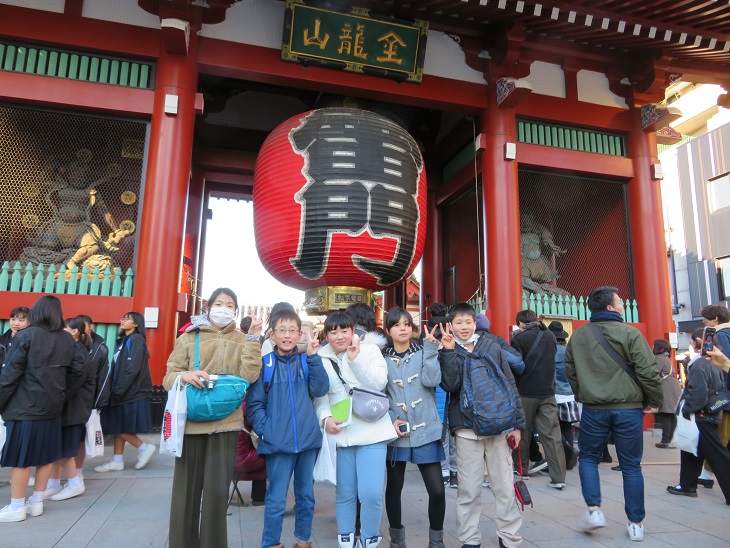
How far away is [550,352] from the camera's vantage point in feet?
14.9

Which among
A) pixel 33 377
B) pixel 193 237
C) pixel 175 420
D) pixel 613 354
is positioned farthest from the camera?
pixel 193 237

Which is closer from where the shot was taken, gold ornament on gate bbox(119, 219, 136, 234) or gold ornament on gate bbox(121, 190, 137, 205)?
gold ornament on gate bbox(119, 219, 136, 234)

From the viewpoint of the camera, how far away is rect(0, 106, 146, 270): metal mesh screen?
24.7ft

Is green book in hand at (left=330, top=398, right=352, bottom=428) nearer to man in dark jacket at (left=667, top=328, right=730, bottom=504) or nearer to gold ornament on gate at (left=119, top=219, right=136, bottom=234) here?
man in dark jacket at (left=667, top=328, right=730, bottom=504)

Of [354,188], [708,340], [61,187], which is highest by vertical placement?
[61,187]

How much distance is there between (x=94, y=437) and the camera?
4199 millimetres

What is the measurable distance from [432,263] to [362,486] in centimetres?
823

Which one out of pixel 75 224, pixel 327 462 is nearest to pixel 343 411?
pixel 327 462

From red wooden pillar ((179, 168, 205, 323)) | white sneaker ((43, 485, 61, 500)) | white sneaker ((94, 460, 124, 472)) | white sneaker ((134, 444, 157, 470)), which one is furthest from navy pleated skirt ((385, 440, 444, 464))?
red wooden pillar ((179, 168, 205, 323))

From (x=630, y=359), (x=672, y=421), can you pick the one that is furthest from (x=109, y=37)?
(x=672, y=421)

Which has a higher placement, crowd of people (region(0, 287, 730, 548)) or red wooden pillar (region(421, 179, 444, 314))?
red wooden pillar (region(421, 179, 444, 314))

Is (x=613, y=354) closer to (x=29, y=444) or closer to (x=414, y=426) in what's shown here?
(x=414, y=426)

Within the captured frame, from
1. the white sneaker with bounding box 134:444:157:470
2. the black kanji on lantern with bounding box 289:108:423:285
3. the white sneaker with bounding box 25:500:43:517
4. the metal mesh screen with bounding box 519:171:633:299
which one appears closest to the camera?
the white sneaker with bounding box 25:500:43:517

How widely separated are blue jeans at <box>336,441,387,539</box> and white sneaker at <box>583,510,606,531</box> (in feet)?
4.77
